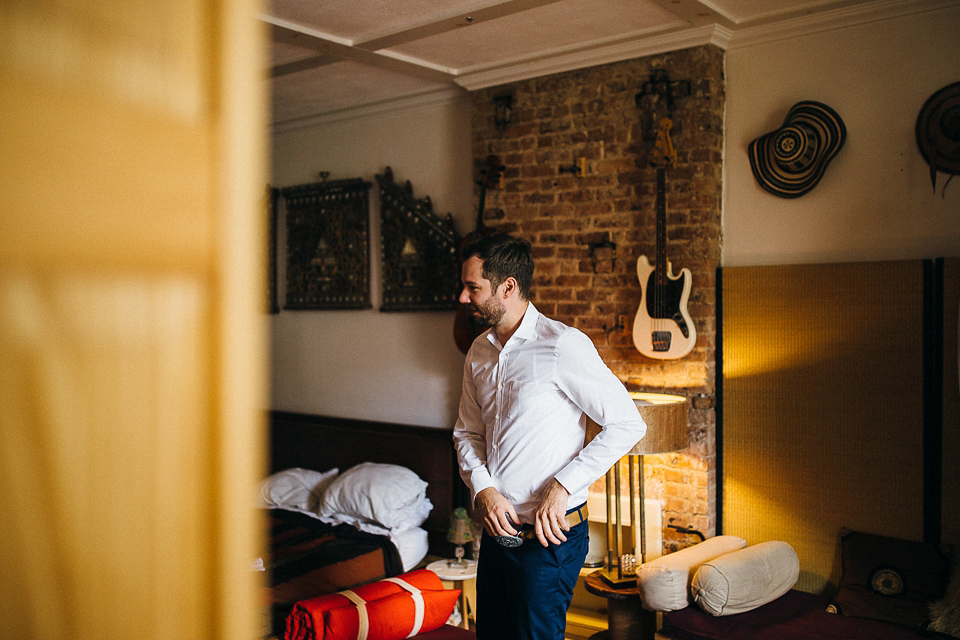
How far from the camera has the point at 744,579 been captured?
2.95 m

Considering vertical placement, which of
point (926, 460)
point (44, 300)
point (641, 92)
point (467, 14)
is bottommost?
point (926, 460)

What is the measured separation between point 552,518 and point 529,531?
0.14 m

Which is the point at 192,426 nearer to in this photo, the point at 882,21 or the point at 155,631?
the point at 155,631

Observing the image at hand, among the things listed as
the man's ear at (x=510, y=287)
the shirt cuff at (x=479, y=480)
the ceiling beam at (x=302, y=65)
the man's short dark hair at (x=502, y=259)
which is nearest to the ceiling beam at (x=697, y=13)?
the man's short dark hair at (x=502, y=259)

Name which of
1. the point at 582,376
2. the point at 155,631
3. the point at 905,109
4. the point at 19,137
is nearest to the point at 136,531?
the point at 155,631

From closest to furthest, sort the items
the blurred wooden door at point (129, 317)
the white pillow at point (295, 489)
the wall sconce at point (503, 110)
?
the blurred wooden door at point (129, 317), the wall sconce at point (503, 110), the white pillow at point (295, 489)

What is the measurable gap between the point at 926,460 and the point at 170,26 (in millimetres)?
3555

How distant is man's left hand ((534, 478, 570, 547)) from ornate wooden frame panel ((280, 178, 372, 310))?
3.24 meters

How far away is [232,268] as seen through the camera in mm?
408

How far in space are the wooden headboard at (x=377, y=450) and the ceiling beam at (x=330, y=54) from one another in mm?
2244

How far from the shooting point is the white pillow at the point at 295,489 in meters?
4.57

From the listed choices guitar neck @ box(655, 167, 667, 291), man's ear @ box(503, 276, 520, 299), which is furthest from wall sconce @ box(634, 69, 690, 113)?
man's ear @ box(503, 276, 520, 299)

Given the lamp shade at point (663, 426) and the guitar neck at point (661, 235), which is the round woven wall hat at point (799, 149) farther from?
the lamp shade at point (663, 426)

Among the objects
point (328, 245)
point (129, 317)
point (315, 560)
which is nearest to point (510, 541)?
point (315, 560)
